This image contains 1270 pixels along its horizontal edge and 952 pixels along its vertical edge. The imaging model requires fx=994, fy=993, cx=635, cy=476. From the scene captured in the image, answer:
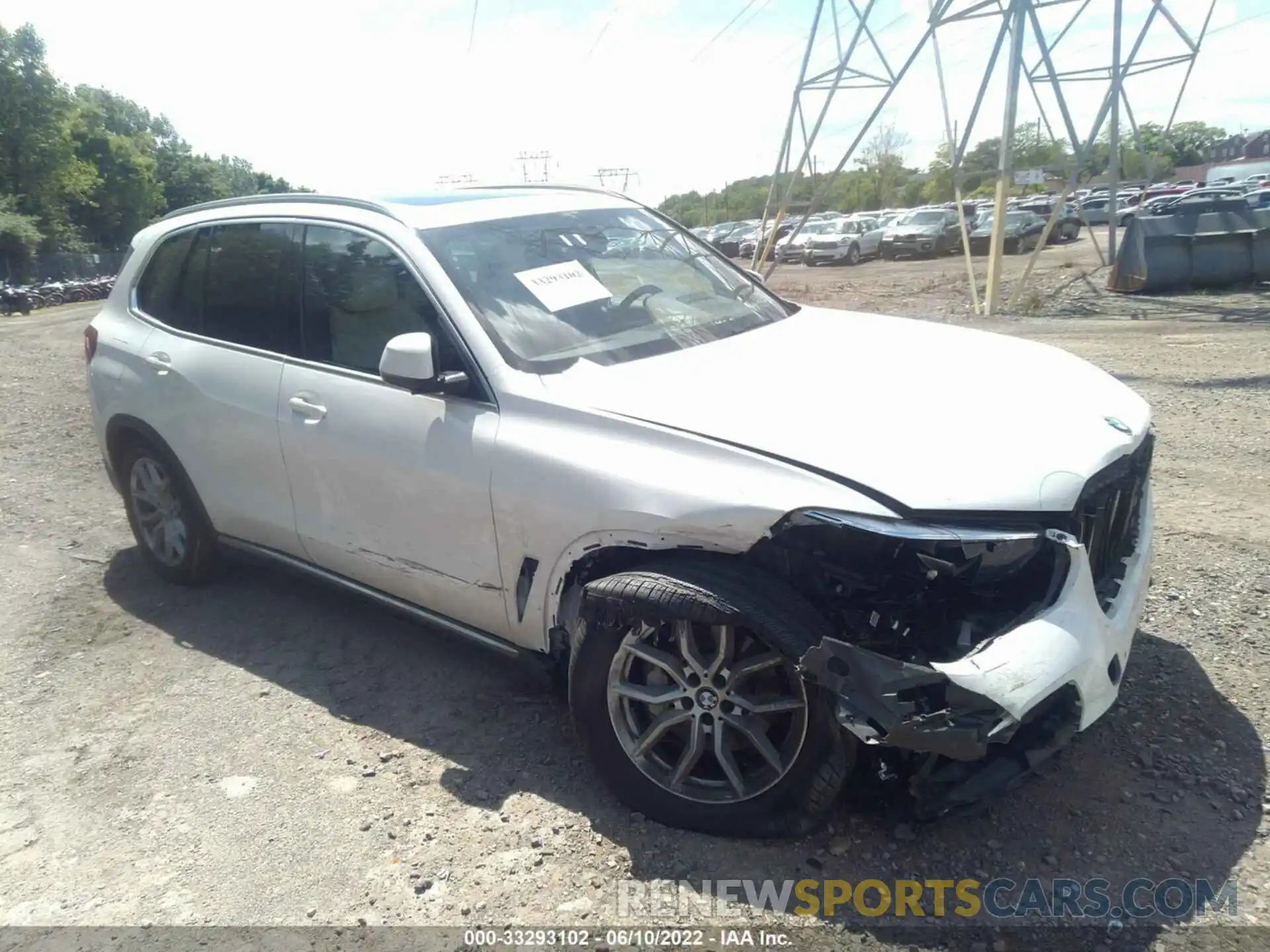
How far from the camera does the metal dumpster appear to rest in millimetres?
16188

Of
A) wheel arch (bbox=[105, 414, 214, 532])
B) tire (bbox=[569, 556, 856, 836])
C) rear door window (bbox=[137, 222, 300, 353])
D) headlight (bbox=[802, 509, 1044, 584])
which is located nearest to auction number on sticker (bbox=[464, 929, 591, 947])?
tire (bbox=[569, 556, 856, 836])

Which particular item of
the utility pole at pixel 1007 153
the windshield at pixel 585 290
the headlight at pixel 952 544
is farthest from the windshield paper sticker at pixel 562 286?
the utility pole at pixel 1007 153

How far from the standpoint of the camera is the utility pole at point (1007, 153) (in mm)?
15102

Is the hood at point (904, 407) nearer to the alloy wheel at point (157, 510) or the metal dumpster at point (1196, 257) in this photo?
the alloy wheel at point (157, 510)

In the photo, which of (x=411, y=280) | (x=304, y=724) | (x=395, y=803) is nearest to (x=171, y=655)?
(x=304, y=724)

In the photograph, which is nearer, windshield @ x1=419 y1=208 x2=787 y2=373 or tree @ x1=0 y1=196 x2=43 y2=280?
windshield @ x1=419 y1=208 x2=787 y2=373

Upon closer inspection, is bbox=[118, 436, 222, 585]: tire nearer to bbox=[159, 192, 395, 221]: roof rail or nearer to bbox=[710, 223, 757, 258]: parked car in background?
bbox=[159, 192, 395, 221]: roof rail

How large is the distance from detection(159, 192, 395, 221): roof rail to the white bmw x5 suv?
61 millimetres

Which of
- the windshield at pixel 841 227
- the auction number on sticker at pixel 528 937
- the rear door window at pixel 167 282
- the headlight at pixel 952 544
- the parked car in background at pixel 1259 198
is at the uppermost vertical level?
the rear door window at pixel 167 282

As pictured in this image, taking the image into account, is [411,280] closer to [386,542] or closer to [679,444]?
[386,542]

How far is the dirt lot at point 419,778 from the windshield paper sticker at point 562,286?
1.32m

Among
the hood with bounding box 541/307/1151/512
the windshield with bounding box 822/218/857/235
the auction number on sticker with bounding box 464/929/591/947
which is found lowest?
the windshield with bounding box 822/218/857/235

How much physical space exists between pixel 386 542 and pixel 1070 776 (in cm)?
243

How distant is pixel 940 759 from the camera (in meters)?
2.59
